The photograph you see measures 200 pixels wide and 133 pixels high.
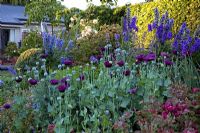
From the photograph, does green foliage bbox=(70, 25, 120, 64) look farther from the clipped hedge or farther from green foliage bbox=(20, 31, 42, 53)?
green foliage bbox=(20, 31, 42, 53)

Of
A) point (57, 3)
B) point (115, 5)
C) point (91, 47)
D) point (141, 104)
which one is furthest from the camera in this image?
Answer: point (57, 3)

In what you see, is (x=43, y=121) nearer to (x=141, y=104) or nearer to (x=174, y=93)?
(x=141, y=104)

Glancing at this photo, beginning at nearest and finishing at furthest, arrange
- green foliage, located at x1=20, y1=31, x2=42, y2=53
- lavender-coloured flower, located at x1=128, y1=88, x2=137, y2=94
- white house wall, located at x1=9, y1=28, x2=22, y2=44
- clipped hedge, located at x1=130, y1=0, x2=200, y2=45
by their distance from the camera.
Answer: lavender-coloured flower, located at x1=128, y1=88, x2=137, y2=94
clipped hedge, located at x1=130, y1=0, x2=200, y2=45
green foliage, located at x1=20, y1=31, x2=42, y2=53
white house wall, located at x1=9, y1=28, x2=22, y2=44

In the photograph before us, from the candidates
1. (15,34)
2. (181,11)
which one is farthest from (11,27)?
(181,11)

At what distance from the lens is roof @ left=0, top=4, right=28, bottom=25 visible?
30.6 meters

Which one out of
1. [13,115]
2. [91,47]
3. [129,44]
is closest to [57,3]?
[91,47]

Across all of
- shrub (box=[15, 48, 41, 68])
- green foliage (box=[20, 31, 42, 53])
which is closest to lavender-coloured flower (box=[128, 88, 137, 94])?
shrub (box=[15, 48, 41, 68])

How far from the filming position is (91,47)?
32.8 ft

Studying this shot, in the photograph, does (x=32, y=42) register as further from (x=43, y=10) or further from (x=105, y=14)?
(x=43, y=10)

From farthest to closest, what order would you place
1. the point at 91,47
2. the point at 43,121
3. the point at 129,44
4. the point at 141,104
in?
1. the point at 91,47
2. the point at 129,44
3. the point at 43,121
4. the point at 141,104

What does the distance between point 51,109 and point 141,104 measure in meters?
0.87

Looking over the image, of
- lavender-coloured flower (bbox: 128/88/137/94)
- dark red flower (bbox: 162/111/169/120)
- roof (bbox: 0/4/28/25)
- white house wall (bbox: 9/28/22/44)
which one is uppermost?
roof (bbox: 0/4/28/25)

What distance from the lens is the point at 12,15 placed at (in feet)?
107

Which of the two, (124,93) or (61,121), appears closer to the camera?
(61,121)
